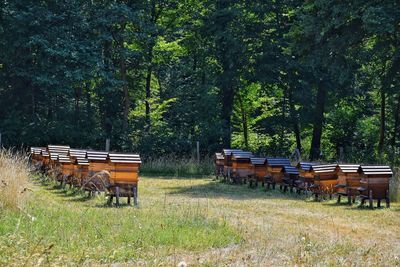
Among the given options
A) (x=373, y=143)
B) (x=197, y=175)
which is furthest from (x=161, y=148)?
(x=373, y=143)

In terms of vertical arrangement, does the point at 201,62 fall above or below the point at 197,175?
above

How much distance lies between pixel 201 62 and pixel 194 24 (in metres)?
3.12

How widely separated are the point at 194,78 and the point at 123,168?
31.2 meters

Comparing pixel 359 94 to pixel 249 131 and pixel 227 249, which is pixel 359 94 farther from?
pixel 227 249

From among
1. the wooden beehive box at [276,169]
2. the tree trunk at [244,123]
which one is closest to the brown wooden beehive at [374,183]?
the wooden beehive box at [276,169]

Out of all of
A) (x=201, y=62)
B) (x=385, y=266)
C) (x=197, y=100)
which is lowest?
(x=385, y=266)

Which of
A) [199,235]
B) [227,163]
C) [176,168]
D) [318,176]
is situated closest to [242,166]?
[227,163]

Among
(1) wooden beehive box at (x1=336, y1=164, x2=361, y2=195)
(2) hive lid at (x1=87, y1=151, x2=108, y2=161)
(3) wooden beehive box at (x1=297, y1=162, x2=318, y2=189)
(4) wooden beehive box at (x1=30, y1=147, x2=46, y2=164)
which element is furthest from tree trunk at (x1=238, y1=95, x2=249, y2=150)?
(2) hive lid at (x1=87, y1=151, x2=108, y2=161)

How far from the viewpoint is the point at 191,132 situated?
4275cm

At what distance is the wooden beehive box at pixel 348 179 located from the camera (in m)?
18.9

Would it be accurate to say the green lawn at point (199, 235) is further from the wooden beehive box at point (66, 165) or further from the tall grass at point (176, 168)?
the tall grass at point (176, 168)

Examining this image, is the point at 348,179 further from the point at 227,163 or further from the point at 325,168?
the point at 227,163

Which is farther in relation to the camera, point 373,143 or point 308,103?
point 373,143

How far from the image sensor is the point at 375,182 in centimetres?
1844
